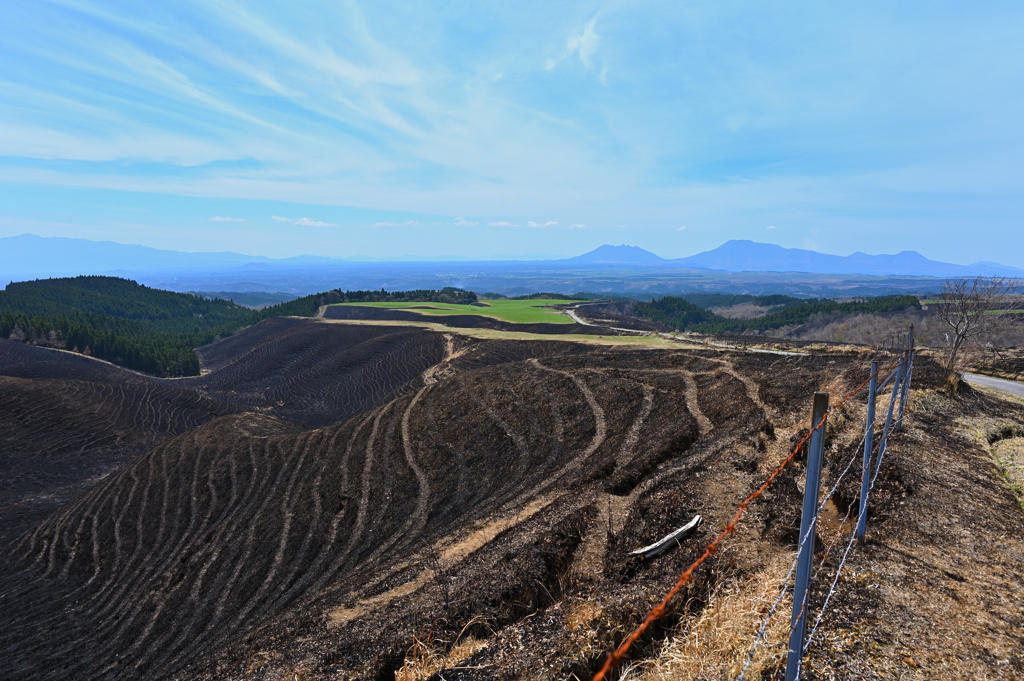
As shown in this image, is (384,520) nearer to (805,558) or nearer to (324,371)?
(805,558)

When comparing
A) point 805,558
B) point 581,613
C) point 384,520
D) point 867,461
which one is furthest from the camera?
point 384,520

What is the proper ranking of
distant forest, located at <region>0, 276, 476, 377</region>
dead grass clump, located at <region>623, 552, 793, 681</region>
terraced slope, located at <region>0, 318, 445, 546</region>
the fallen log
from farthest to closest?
distant forest, located at <region>0, 276, 476, 377</region>, terraced slope, located at <region>0, 318, 445, 546</region>, the fallen log, dead grass clump, located at <region>623, 552, 793, 681</region>

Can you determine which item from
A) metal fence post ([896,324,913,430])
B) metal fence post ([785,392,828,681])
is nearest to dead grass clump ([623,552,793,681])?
metal fence post ([785,392,828,681])

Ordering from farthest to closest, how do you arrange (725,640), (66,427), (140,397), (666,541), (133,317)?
1. (133,317)
2. (140,397)
3. (66,427)
4. (666,541)
5. (725,640)

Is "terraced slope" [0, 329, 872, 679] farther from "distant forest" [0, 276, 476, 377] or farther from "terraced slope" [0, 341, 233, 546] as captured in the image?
"distant forest" [0, 276, 476, 377]

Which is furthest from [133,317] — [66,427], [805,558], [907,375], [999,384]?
[999,384]

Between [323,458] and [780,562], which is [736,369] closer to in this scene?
[780,562]
